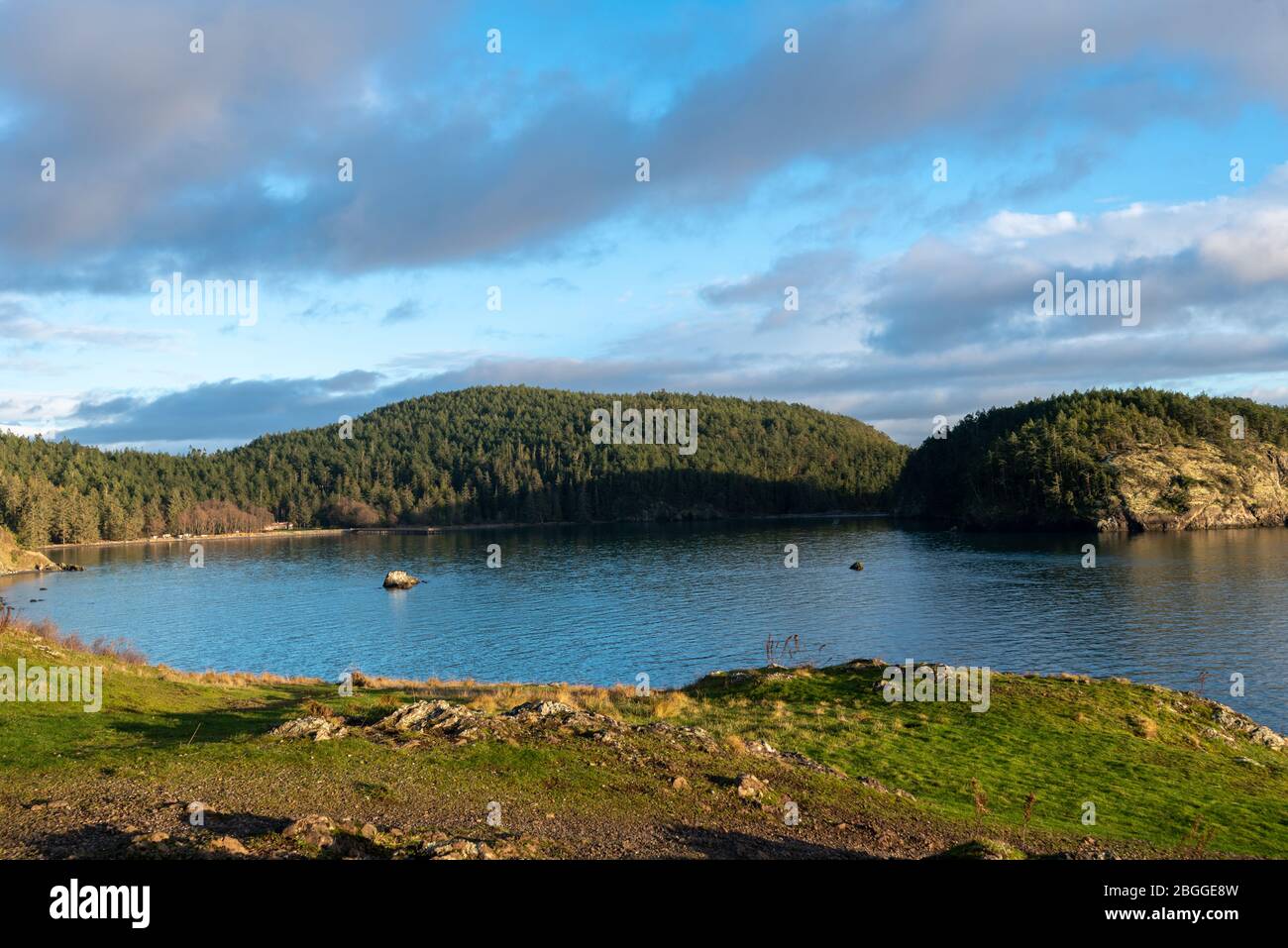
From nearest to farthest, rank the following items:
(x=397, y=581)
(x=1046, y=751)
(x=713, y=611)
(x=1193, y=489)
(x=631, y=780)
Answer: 1. (x=631, y=780)
2. (x=1046, y=751)
3. (x=713, y=611)
4. (x=397, y=581)
5. (x=1193, y=489)

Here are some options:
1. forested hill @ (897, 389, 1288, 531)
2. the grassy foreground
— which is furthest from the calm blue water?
forested hill @ (897, 389, 1288, 531)

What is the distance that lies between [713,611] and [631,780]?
2383 inches

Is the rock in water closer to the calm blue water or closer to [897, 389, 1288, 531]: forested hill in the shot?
the calm blue water

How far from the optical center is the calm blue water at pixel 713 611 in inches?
2202

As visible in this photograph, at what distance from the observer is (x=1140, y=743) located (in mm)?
26875

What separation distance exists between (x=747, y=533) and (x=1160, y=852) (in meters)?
175

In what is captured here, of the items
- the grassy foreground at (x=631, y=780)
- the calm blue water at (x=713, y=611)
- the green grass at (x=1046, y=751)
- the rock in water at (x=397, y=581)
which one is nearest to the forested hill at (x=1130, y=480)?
the calm blue water at (x=713, y=611)

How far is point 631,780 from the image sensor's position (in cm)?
1828

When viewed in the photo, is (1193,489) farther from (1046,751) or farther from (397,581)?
(1046,751)

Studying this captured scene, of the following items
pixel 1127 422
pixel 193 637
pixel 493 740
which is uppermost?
pixel 1127 422

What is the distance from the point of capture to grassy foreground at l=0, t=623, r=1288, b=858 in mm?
14055

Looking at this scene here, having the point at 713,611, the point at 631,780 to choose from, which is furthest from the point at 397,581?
the point at 631,780
